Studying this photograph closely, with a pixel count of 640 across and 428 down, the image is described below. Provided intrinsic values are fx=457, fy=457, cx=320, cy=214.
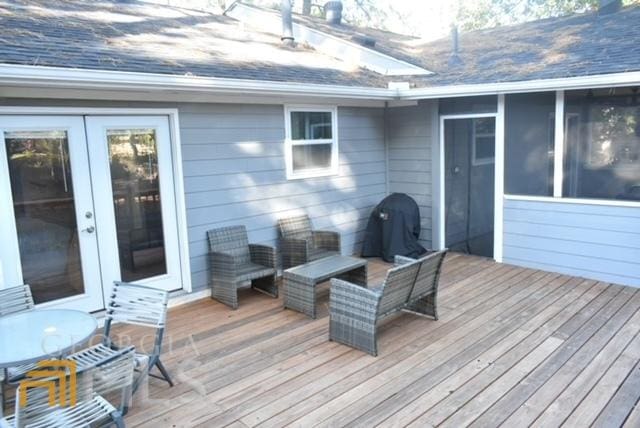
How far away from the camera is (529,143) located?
5.73 metres

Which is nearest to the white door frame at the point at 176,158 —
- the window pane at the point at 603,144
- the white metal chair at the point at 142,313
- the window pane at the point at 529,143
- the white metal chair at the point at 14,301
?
the white metal chair at the point at 14,301

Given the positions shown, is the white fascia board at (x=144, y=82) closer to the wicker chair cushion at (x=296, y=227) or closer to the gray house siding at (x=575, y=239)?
the wicker chair cushion at (x=296, y=227)

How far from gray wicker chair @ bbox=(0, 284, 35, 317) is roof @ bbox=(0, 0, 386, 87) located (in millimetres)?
1703

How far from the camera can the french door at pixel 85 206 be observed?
3965 millimetres

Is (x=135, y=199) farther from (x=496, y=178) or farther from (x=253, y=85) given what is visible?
(x=496, y=178)

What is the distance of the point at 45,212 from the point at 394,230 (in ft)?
14.0

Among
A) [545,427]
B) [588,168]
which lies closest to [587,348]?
[545,427]

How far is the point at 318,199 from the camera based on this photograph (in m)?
6.30

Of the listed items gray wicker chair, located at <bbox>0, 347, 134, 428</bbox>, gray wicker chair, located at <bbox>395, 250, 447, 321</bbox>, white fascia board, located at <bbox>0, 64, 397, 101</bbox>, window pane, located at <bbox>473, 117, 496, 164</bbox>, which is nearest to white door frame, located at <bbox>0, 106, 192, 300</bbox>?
white fascia board, located at <bbox>0, 64, 397, 101</bbox>

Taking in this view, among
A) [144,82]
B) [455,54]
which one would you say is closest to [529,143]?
[455,54]

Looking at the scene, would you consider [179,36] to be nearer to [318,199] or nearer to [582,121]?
[318,199]

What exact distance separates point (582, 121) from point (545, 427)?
12.6ft

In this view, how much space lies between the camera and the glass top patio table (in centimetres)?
244

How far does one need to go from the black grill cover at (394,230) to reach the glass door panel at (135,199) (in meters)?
2.93
